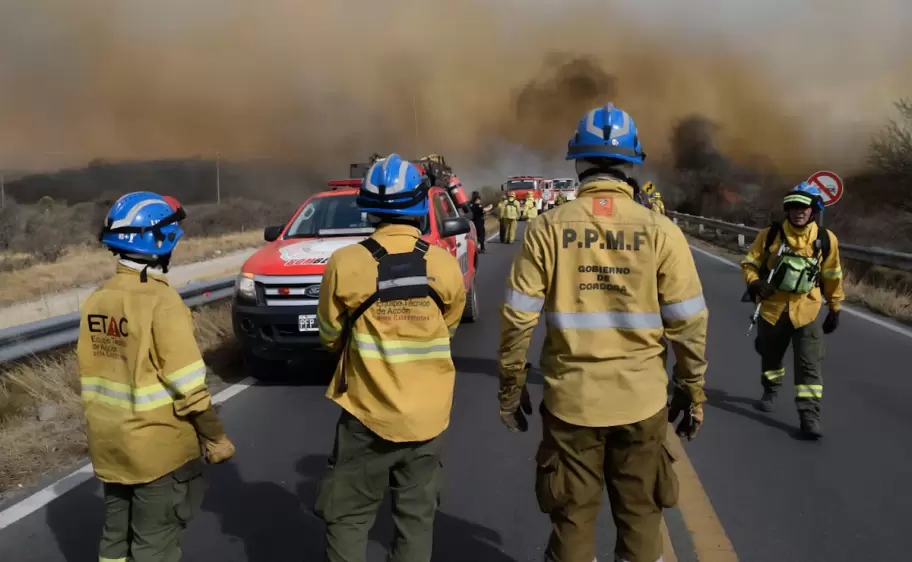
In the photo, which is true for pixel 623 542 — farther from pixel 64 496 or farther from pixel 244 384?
pixel 244 384

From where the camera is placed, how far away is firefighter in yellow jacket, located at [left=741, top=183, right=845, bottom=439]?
5.02 m

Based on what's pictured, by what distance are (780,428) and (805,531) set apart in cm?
173

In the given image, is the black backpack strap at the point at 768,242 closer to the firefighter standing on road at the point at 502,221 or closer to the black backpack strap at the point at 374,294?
the black backpack strap at the point at 374,294

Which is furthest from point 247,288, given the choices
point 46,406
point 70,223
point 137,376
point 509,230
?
point 70,223

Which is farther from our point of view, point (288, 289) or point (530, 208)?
point (530, 208)

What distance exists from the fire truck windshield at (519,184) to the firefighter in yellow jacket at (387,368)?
3168 centimetres

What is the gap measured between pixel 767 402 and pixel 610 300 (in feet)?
12.2

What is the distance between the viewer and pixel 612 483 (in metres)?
2.61

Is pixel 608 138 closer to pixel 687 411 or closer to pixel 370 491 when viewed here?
pixel 687 411

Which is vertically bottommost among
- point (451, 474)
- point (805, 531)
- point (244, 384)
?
point (244, 384)

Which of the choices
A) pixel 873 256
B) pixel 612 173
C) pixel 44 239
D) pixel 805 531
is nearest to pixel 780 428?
pixel 805 531

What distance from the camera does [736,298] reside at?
11281 mm

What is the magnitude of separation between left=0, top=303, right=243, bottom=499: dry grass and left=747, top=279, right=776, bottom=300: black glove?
4408mm

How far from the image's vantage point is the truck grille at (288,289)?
6203mm
